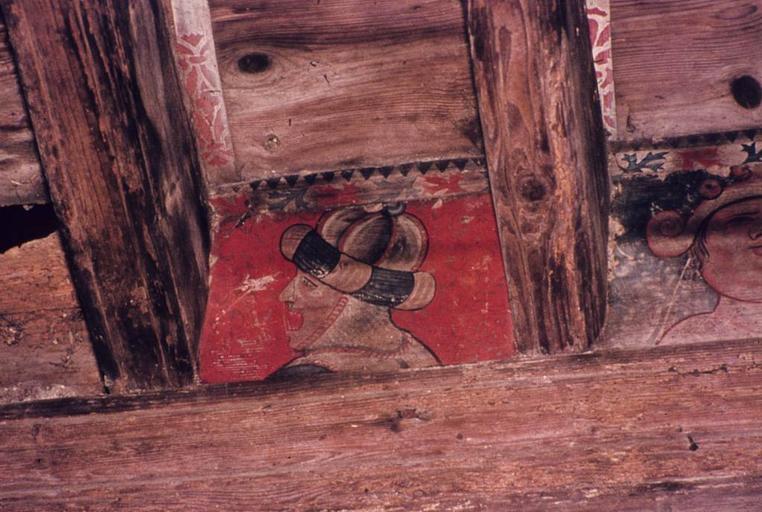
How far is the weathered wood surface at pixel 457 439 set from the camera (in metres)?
1.44

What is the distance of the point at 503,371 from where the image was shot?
57.1 inches

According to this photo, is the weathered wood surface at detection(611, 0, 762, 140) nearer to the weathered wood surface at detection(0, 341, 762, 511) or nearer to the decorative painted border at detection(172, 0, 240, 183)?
the weathered wood surface at detection(0, 341, 762, 511)

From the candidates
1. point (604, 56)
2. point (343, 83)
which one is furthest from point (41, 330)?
point (604, 56)

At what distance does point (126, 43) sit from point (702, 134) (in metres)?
1.15

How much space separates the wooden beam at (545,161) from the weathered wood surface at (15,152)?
873mm

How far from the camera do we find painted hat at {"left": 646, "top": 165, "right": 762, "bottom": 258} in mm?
1378

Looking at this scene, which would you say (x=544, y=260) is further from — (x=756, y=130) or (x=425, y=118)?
(x=756, y=130)

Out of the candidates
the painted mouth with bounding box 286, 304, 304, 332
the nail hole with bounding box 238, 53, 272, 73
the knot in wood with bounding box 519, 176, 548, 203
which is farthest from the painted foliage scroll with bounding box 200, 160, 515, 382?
the nail hole with bounding box 238, 53, 272, 73

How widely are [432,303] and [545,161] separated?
1.19 feet

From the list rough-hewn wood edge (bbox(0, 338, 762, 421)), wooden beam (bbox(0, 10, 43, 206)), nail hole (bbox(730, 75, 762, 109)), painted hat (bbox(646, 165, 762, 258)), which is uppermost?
wooden beam (bbox(0, 10, 43, 206))

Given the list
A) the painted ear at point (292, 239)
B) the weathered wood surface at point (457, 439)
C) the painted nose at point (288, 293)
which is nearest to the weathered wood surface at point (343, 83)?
the painted ear at point (292, 239)

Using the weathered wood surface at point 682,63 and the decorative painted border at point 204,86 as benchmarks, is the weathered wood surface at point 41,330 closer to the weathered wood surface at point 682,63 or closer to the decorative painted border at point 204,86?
the decorative painted border at point 204,86

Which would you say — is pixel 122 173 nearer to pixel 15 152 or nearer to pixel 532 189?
pixel 15 152

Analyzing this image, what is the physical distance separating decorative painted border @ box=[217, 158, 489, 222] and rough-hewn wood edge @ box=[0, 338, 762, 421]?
37cm
